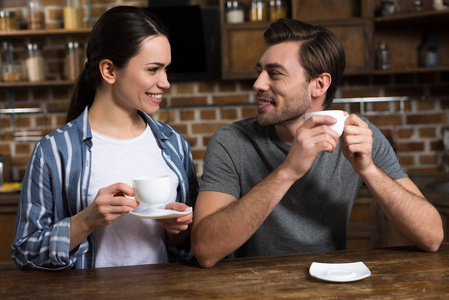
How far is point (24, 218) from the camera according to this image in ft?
4.19

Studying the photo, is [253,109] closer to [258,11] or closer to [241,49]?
[241,49]

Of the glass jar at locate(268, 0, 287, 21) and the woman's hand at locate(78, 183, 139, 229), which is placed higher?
the glass jar at locate(268, 0, 287, 21)

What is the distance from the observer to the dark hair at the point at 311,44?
1561 millimetres

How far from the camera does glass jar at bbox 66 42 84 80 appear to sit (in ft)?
9.11

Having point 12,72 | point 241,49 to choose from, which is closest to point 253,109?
point 241,49

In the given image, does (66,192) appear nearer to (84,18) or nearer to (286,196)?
(286,196)

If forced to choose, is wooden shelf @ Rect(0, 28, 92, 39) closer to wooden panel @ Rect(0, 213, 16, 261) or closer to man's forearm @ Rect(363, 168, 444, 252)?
wooden panel @ Rect(0, 213, 16, 261)

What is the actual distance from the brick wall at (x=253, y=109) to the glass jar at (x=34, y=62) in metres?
0.16

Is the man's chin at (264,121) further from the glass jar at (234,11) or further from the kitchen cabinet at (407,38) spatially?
the kitchen cabinet at (407,38)

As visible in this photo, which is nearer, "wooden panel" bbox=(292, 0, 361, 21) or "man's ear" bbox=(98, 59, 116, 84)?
"man's ear" bbox=(98, 59, 116, 84)

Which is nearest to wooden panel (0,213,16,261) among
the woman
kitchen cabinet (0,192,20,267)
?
kitchen cabinet (0,192,20,267)

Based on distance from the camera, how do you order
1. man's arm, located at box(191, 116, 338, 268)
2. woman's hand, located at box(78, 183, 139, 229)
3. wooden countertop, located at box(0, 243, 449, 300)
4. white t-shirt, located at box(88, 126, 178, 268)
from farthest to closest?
1. white t-shirt, located at box(88, 126, 178, 268)
2. man's arm, located at box(191, 116, 338, 268)
3. woman's hand, located at box(78, 183, 139, 229)
4. wooden countertop, located at box(0, 243, 449, 300)

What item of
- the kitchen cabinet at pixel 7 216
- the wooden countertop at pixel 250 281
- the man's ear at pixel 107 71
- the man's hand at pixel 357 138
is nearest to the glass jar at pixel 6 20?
the kitchen cabinet at pixel 7 216

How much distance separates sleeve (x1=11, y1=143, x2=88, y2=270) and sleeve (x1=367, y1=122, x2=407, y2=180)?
0.89 meters
